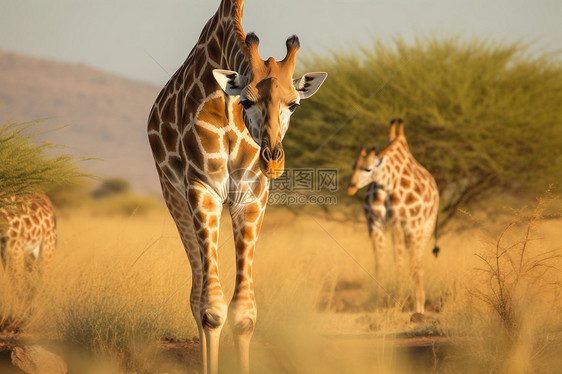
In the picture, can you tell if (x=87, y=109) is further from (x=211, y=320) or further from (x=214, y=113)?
(x=211, y=320)

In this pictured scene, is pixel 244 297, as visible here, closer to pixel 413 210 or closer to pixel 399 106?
pixel 413 210

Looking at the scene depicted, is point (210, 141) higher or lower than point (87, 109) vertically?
lower

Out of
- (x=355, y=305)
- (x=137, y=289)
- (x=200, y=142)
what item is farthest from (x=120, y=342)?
(x=355, y=305)

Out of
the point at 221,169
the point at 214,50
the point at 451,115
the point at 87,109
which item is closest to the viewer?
the point at 221,169

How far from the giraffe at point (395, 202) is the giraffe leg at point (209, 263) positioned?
220 inches

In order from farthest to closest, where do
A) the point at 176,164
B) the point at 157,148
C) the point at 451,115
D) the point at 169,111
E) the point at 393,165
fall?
1. the point at 451,115
2. the point at 393,165
3. the point at 157,148
4. the point at 169,111
5. the point at 176,164

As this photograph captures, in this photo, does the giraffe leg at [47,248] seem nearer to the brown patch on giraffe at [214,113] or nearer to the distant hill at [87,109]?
the brown patch on giraffe at [214,113]

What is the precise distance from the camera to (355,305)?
36.7ft

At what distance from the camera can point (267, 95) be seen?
14.9 ft

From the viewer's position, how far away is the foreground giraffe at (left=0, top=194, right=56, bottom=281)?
9.55 meters

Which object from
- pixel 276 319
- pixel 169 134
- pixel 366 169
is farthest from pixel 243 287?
pixel 366 169

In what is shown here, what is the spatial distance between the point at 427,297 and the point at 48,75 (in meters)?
66.1

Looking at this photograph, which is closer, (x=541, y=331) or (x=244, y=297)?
(x=244, y=297)

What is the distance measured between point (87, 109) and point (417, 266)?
61.4m
